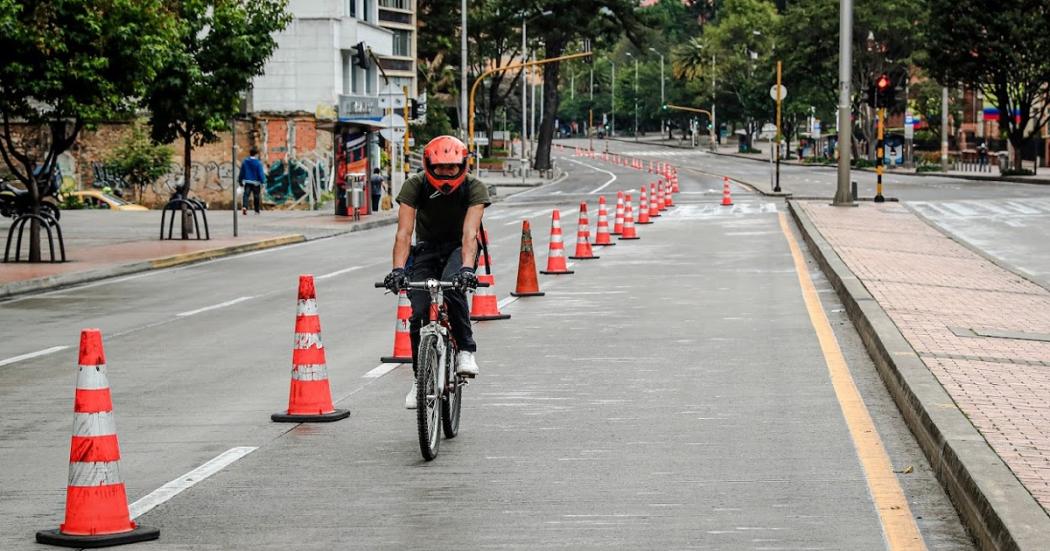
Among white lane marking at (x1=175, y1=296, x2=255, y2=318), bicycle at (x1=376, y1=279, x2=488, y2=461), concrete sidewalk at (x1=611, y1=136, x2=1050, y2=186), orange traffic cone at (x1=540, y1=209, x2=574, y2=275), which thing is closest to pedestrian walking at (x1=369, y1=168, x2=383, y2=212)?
orange traffic cone at (x1=540, y1=209, x2=574, y2=275)

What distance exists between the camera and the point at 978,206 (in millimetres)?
44844

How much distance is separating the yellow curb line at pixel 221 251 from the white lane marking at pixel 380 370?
13159mm

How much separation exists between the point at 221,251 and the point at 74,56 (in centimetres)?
563

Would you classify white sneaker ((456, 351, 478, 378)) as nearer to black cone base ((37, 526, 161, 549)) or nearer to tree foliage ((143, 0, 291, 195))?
black cone base ((37, 526, 161, 549))

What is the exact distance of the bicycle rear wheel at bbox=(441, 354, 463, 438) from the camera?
30.3 feet

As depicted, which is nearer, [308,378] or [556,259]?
[308,378]

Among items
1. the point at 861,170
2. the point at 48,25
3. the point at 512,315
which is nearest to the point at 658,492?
the point at 512,315

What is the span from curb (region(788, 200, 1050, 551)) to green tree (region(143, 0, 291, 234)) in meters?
19.7

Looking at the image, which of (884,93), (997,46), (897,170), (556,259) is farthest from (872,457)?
(897,170)

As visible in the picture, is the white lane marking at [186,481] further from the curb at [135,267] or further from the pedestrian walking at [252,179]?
the pedestrian walking at [252,179]

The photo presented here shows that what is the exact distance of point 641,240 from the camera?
3081 centimetres

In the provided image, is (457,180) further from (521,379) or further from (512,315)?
(512,315)

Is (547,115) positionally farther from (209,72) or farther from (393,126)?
(209,72)

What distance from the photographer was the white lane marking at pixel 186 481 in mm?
7664
